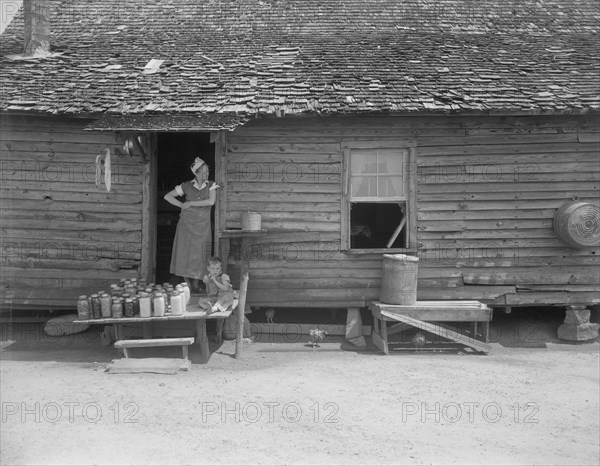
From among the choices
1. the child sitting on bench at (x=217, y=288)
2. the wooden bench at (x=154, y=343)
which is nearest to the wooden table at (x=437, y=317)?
the child sitting on bench at (x=217, y=288)

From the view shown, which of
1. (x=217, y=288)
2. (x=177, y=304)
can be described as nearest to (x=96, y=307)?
(x=177, y=304)

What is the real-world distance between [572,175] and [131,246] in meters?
7.53

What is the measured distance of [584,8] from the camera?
13.2 m

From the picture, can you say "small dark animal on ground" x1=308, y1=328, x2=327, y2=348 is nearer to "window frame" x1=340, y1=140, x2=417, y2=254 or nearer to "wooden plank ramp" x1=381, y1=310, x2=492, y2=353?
"wooden plank ramp" x1=381, y1=310, x2=492, y2=353

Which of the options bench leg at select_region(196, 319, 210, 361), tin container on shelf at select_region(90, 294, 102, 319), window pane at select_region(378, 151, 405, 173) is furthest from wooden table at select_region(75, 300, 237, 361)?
window pane at select_region(378, 151, 405, 173)

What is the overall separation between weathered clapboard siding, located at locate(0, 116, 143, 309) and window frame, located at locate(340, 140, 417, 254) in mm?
3417

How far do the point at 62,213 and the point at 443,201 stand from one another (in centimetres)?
644

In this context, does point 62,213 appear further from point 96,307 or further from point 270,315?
point 270,315

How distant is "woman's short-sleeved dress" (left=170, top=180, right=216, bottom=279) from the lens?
9203mm

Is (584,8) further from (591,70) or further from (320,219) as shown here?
(320,219)

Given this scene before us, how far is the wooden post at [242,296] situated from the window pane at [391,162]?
2644 millimetres

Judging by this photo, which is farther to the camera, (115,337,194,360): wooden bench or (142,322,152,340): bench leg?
(142,322,152,340): bench leg

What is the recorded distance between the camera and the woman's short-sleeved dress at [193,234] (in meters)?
9.20

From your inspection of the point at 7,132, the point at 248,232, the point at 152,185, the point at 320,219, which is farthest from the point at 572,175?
the point at 7,132
